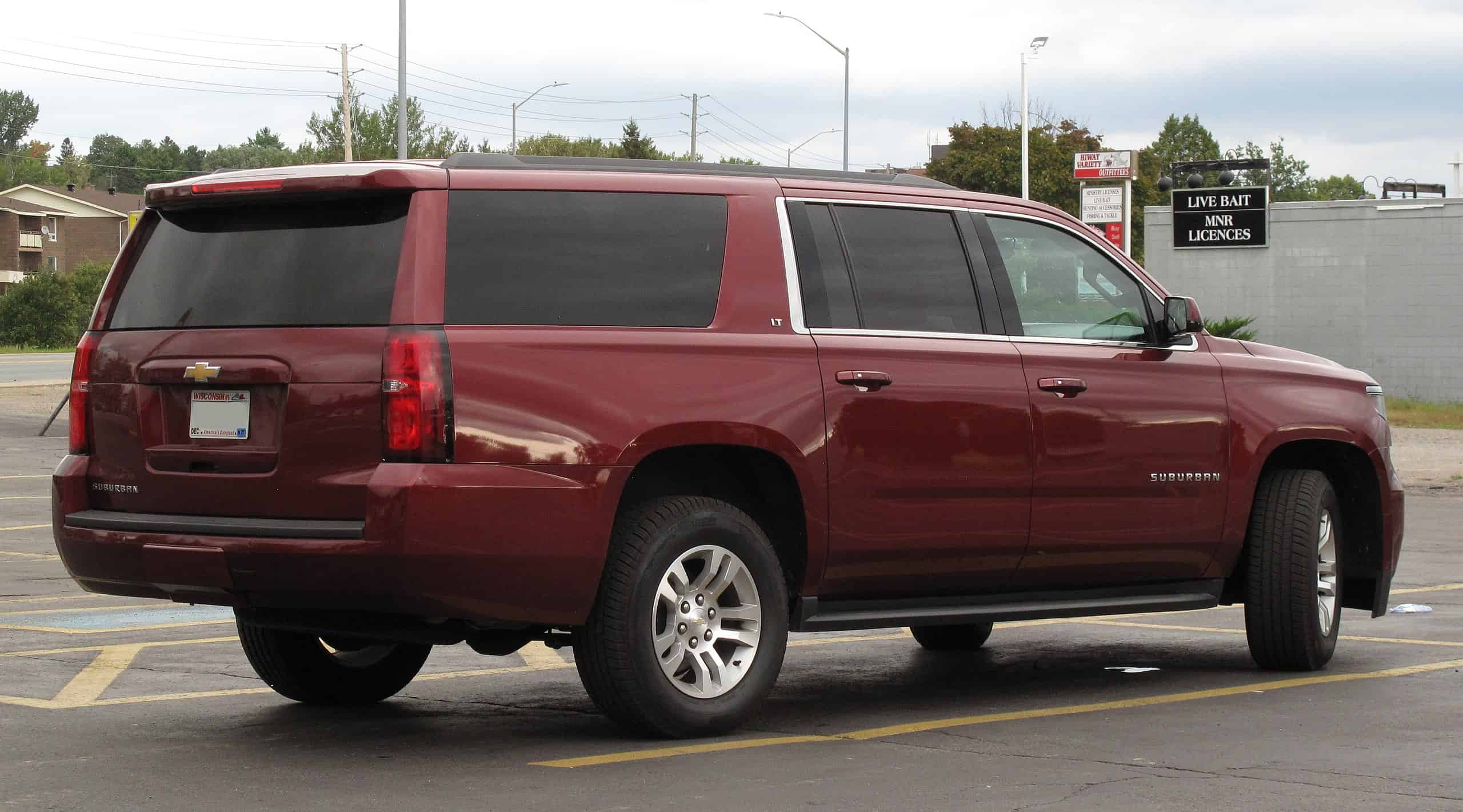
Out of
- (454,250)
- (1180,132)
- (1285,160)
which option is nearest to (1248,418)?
(454,250)

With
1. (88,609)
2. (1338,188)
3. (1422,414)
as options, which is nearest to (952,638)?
(88,609)

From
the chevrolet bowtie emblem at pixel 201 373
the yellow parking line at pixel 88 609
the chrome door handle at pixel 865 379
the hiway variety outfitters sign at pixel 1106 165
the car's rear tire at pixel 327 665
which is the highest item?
the hiway variety outfitters sign at pixel 1106 165

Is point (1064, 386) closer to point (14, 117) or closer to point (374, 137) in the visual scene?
point (374, 137)

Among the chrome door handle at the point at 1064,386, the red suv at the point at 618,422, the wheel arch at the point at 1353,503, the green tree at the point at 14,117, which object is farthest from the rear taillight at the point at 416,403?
the green tree at the point at 14,117

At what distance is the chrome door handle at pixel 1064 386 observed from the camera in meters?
7.62

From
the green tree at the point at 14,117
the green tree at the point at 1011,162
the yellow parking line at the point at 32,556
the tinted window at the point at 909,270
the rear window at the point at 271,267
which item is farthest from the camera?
the green tree at the point at 14,117

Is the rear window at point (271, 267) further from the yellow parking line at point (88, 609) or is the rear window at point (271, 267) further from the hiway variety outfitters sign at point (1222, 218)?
the hiway variety outfitters sign at point (1222, 218)

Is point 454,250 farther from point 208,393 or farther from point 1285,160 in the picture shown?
point 1285,160

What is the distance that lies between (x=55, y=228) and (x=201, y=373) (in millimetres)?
105357

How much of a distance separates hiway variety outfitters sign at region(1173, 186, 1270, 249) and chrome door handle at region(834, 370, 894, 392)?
31020 mm

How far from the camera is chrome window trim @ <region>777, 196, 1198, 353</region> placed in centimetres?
704

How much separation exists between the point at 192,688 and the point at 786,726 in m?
2.59

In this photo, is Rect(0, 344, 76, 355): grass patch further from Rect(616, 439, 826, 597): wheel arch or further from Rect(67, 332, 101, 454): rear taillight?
Rect(616, 439, 826, 597): wheel arch

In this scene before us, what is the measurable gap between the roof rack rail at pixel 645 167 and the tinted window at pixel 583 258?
15 centimetres
